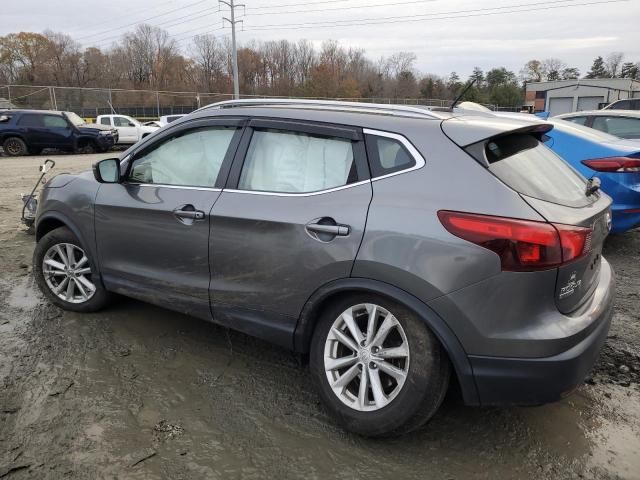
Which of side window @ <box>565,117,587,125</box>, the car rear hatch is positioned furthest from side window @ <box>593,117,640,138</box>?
the car rear hatch

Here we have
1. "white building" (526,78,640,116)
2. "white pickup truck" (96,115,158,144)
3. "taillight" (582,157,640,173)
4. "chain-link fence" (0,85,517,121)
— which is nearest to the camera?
"taillight" (582,157,640,173)

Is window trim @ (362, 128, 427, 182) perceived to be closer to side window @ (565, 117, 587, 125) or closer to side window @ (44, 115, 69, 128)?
side window @ (565, 117, 587, 125)

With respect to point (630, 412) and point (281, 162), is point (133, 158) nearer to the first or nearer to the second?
point (281, 162)

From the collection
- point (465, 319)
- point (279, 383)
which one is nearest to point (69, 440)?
point (279, 383)

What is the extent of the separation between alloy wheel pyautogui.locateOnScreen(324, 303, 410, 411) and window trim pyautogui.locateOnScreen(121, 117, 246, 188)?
3.88 ft

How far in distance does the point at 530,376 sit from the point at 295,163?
163 centimetres

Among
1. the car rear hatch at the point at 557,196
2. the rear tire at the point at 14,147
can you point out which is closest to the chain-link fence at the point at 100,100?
the rear tire at the point at 14,147

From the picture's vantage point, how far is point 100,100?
34188 millimetres

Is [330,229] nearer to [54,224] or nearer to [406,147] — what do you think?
[406,147]

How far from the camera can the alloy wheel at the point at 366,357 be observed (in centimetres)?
253

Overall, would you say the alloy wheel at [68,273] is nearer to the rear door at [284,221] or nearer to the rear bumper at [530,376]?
the rear door at [284,221]

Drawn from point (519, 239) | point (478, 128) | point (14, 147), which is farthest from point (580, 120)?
point (14, 147)

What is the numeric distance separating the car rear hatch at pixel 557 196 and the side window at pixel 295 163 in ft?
1.86

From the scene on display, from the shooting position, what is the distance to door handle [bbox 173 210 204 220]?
10.3 ft
